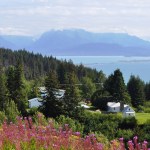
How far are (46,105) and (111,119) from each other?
717 centimetres

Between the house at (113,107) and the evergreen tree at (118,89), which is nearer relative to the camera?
the house at (113,107)

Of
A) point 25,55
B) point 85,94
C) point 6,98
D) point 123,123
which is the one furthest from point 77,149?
point 25,55

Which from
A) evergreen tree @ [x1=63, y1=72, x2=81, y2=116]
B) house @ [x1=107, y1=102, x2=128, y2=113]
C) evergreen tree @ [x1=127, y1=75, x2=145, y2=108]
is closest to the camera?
evergreen tree @ [x1=63, y1=72, x2=81, y2=116]

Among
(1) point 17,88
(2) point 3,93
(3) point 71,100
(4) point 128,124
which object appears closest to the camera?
(4) point 128,124

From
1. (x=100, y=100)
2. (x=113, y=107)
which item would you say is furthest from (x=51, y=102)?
(x=100, y=100)

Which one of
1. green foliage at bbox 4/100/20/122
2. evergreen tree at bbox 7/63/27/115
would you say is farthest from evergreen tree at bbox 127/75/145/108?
green foliage at bbox 4/100/20/122

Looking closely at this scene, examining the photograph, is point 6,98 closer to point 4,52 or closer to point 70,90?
point 70,90

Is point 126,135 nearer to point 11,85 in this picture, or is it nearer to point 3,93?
point 3,93

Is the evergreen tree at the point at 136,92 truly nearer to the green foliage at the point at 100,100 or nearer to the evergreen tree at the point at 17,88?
the green foliage at the point at 100,100

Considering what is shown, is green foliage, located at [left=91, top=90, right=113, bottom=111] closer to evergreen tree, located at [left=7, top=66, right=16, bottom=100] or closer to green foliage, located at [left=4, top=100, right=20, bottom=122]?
evergreen tree, located at [left=7, top=66, right=16, bottom=100]

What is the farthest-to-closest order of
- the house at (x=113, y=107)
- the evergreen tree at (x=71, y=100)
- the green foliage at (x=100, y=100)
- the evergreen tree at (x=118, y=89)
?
the green foliage at (x=100, y=100)
the evergreen tree at (x=118, y=89)
the house at (x=113, y=107)
the evergreen tree at (x=71, y=100)

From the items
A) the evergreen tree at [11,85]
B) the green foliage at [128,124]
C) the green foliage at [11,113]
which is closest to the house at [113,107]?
the evergreen tree at [11,85]

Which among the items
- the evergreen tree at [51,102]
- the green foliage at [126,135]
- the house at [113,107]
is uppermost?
the evergreen tree at [51,102]

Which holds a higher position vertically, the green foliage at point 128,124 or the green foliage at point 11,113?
the green foliage at point 11,113
